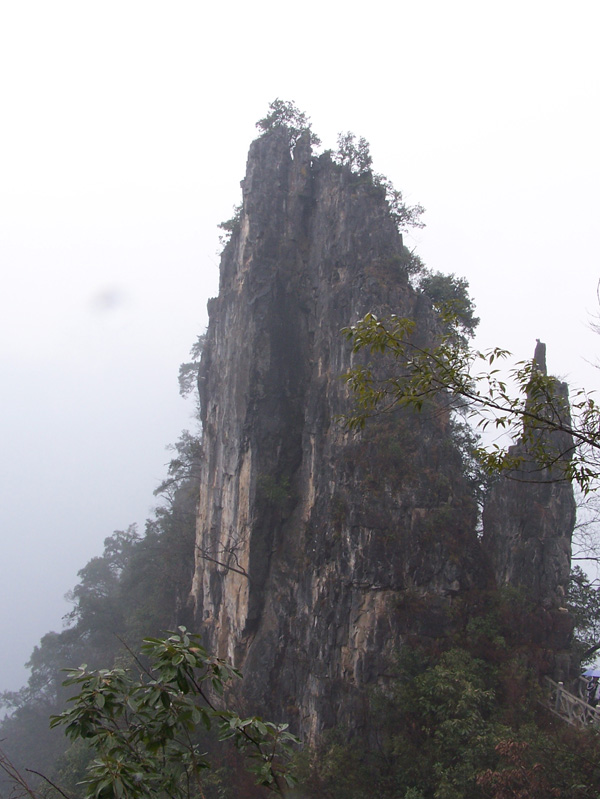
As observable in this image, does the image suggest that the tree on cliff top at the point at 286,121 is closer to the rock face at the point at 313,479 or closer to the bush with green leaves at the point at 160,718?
the rock face at the point at 313,479

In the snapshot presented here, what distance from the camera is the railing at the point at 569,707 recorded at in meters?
12.2

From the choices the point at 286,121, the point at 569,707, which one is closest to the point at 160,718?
the point at 569,707

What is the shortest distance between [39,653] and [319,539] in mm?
32891

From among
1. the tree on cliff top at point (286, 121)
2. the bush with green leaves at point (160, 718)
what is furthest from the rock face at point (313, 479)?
the bush with green leaves at point (160, 718)

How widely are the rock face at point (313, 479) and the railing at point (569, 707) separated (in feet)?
7.26

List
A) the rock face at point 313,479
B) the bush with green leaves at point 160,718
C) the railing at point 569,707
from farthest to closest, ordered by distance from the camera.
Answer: the rock face at point 313,479, the railing at point 569,707, the bush with green leaves at point 160,718

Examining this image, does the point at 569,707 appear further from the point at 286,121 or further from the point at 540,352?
the point at 286,121

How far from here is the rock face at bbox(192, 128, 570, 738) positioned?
595 inches

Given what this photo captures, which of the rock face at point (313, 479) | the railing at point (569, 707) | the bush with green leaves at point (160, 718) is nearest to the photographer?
the bush with green leaves at point (160, 718)

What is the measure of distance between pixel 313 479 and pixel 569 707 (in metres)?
8.76

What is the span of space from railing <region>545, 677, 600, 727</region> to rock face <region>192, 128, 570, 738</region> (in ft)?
7.26

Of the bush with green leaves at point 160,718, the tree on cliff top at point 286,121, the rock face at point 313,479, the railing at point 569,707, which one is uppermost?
the tree on cliff top at point 286,121

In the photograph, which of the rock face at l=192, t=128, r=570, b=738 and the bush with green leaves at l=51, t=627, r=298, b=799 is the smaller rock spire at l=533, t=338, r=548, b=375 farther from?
the bush with green leaves at l=51, t=627, r=298, b=799

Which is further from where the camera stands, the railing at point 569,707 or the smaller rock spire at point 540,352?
the smaller rock spire at point 540,352
